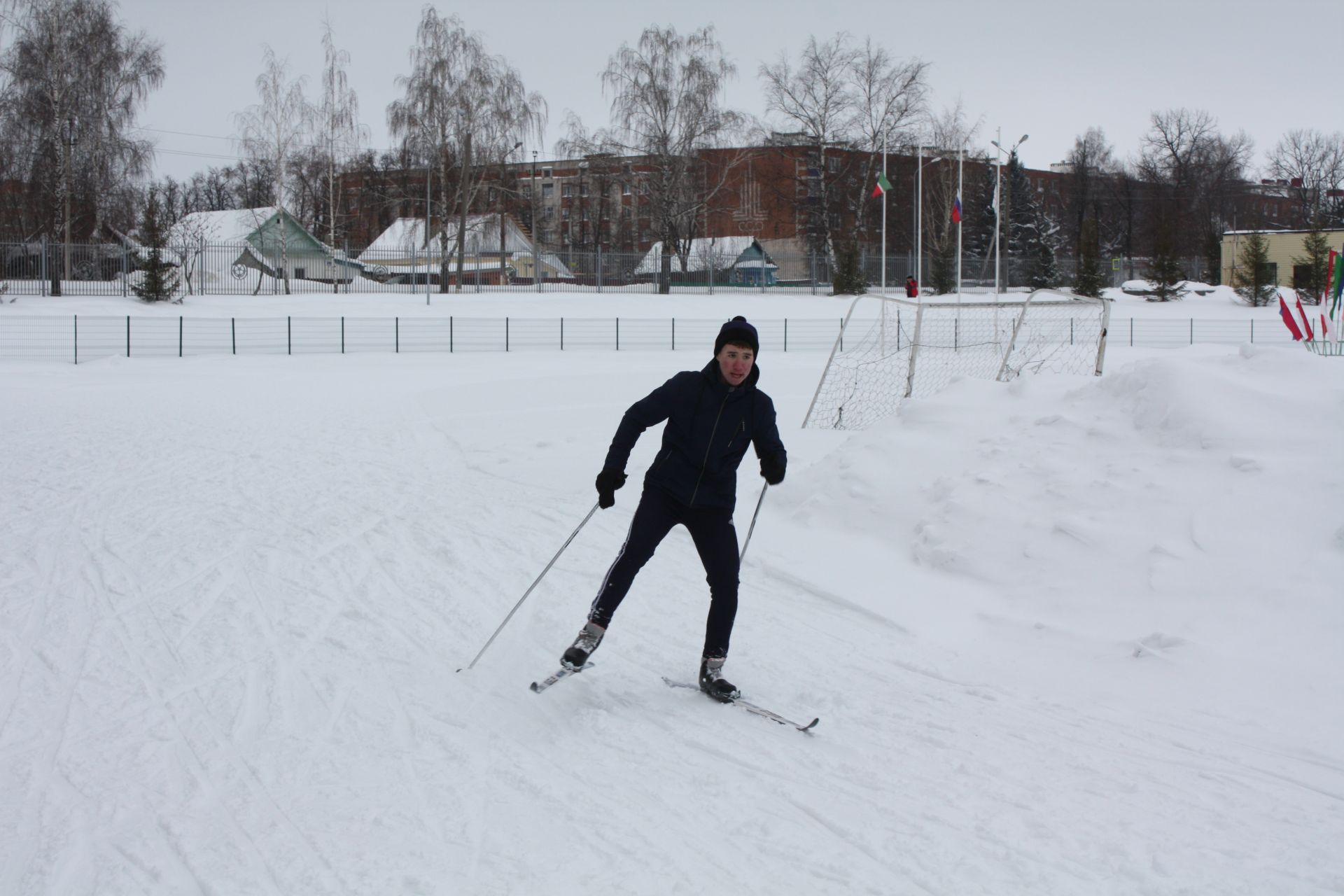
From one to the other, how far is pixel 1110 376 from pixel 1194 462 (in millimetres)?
1510

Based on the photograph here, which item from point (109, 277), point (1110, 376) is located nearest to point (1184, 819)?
point (1110, 376)

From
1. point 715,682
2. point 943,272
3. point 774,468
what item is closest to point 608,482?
point 774,468

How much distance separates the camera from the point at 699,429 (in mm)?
4672

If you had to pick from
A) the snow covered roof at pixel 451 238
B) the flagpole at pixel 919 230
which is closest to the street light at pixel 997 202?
the flagpole at pixel 919 230

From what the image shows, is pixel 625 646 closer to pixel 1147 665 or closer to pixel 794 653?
pixel 794 653

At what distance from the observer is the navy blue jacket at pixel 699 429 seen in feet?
15.3

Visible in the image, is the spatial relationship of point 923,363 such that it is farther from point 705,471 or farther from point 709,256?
point 709,256

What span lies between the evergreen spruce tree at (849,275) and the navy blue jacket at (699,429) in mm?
43404

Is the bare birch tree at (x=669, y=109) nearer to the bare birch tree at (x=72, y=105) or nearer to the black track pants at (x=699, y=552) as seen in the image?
the bare birch tree at (x=72, y=105)

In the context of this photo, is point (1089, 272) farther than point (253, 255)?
Yes

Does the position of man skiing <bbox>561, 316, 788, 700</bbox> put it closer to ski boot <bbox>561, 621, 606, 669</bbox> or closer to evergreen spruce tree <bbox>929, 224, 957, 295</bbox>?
ski boot <bbox>561, 621, 606, 669</bbox>

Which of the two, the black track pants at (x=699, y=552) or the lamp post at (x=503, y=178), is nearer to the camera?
the black track pants at (x=699, y=552)

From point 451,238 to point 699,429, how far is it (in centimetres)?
Answer: 4809

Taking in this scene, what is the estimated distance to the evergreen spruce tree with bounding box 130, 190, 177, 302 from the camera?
35125 mm
